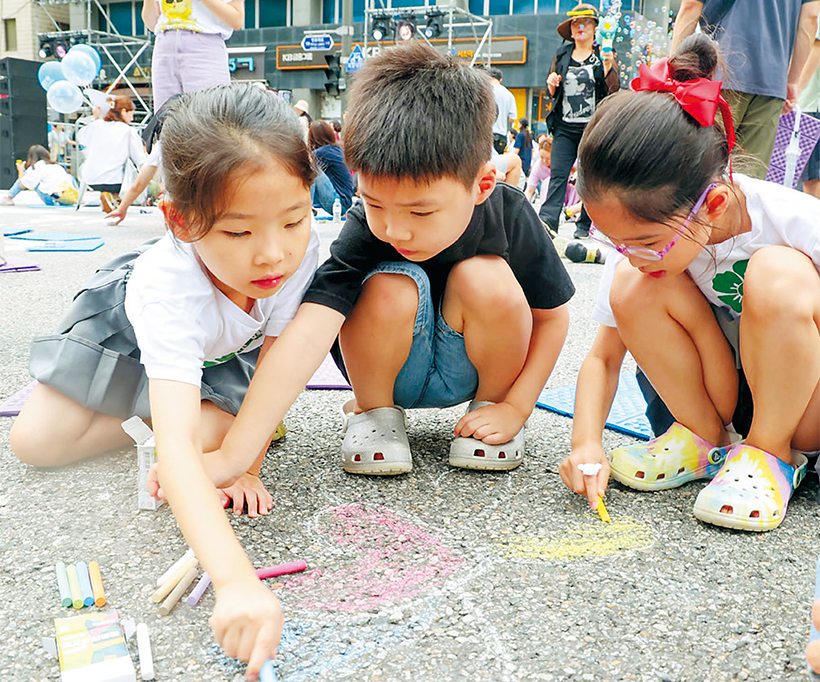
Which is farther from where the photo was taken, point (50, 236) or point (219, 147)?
point (50, 236)

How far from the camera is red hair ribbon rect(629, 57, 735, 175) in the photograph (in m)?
1.11

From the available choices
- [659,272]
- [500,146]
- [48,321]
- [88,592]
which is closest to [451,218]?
[659,272]

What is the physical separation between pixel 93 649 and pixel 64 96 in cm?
949

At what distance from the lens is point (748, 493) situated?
1.18 metres

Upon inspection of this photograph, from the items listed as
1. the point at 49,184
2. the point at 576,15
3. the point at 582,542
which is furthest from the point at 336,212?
the point at 582,542

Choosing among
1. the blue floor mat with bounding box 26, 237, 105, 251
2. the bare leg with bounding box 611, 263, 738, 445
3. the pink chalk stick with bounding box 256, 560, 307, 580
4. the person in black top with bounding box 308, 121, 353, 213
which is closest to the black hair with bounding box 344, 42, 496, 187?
the bare leg with bounding box 611, 263, 738, 445

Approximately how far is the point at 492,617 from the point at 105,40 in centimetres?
2024

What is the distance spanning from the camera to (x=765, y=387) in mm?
1208

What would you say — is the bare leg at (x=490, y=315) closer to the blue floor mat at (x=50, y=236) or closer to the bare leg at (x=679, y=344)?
the bare leg at (x=679, y=344)

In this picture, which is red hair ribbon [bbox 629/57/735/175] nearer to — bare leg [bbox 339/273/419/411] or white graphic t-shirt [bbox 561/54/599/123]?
bare leg [bbox 339/273/419/411]

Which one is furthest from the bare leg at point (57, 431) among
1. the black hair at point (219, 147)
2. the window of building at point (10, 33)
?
the window of building at point (10, 33)

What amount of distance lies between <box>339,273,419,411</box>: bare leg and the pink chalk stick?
45 centimetres

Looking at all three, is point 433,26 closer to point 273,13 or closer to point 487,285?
point 273,13

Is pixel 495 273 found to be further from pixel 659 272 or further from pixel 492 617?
pixel 492 617
